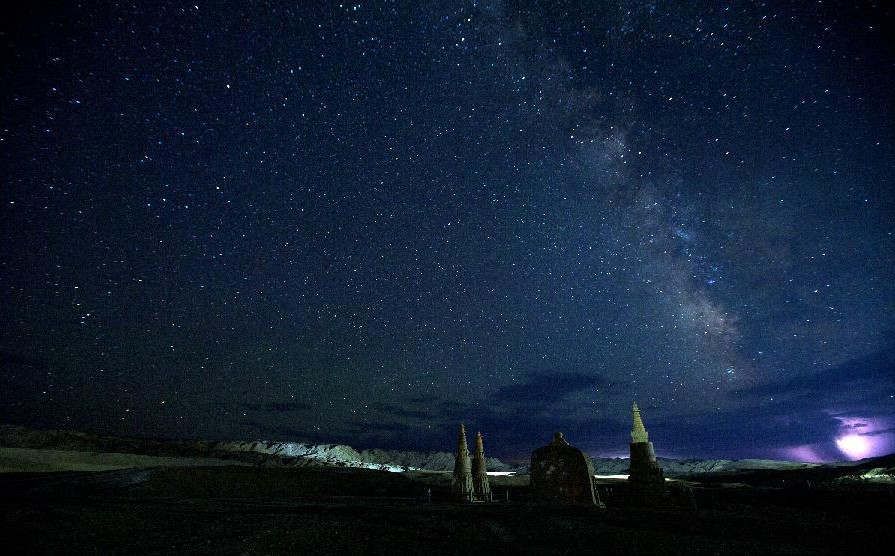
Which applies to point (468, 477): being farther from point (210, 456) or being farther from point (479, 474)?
point (210, 456)

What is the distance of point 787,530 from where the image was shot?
9.80 m

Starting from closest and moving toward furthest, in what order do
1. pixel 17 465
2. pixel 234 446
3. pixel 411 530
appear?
pixel 411 530
pixel 17 465
pixel 234 446

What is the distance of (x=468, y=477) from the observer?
21.8m

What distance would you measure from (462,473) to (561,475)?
20.2ft

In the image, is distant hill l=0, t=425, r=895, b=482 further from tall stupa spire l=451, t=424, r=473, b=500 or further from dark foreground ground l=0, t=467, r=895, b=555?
tall stupa spire l=451, t=424, r=473, b=500

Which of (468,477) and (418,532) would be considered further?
(468,477)

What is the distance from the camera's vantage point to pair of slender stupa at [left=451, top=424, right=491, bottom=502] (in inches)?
840

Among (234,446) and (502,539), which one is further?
(234,446)

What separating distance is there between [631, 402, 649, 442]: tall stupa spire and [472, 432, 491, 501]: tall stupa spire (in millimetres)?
8023

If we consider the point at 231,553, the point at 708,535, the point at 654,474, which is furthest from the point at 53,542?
the point at 654,474

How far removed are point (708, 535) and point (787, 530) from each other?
275 centimetres

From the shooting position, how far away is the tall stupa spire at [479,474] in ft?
71.5

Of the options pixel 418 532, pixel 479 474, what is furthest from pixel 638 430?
pixel 418 532

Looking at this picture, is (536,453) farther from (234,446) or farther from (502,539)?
(234,446)
